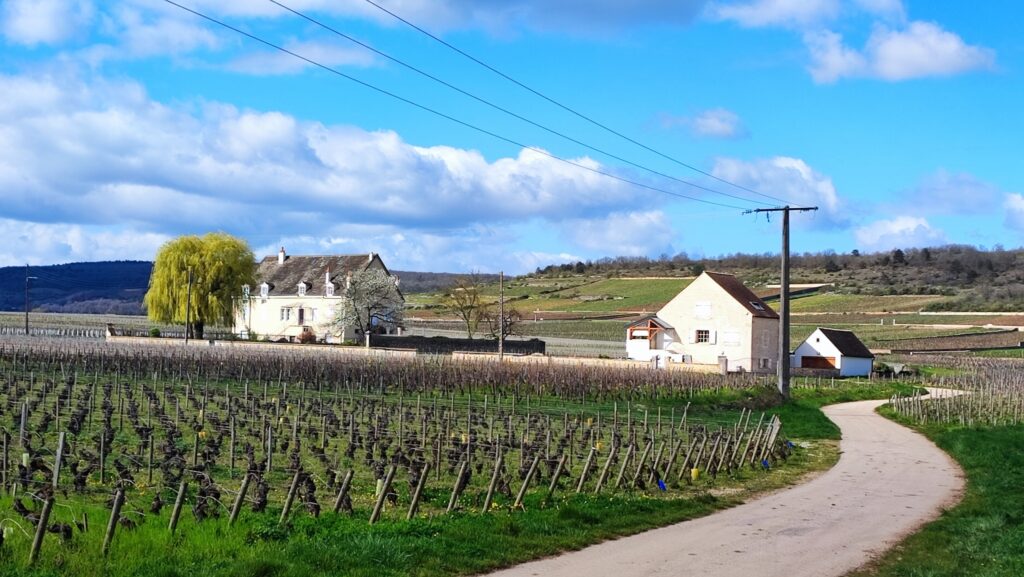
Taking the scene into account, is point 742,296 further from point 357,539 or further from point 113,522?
point 113,522

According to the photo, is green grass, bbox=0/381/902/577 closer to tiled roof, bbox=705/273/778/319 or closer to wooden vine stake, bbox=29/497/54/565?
wooden vine stake, bbox=29/497/54/565

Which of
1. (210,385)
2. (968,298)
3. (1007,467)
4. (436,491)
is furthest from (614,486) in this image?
(968,298)

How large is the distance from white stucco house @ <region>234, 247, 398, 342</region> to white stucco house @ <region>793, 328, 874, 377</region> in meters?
33.2

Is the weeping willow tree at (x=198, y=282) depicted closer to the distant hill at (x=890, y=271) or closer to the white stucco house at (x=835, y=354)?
the white stucco house at (x=835, y=354)

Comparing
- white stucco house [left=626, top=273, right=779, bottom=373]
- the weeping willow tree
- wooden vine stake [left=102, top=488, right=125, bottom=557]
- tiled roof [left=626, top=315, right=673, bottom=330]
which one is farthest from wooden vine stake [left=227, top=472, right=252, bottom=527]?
the weeping willow tree

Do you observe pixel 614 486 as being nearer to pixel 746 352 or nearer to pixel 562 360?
pixel 562 360

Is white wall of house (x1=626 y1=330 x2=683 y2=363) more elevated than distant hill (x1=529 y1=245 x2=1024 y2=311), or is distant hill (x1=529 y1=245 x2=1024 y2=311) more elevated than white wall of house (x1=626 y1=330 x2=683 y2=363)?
distant hill (x1=529 y1=245 x2=1024 y2=311)

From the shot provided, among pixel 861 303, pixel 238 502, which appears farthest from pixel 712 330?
pixel 861 303

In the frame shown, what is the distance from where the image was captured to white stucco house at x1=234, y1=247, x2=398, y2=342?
80750 mm

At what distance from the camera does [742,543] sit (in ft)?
42.0

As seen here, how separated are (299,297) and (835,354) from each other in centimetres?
4334

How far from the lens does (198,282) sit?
73188 millimetres

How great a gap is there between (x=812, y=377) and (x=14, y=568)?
48.0 metres

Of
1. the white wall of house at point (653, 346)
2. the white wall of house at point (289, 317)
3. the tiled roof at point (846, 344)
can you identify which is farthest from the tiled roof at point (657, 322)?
the white wall of house at point (289, 317)
